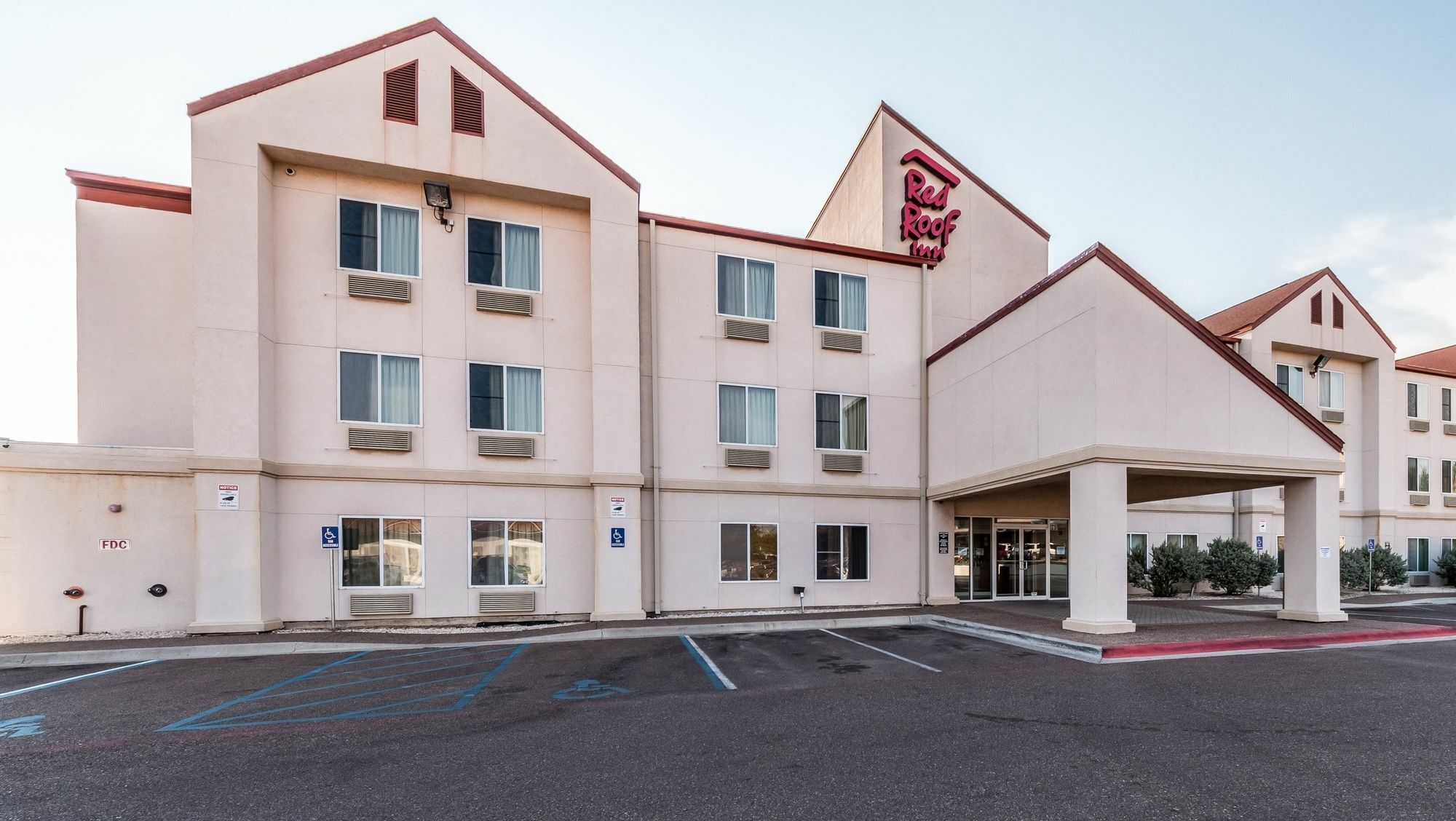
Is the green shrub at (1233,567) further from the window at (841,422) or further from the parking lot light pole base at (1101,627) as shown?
the window at (841,422)

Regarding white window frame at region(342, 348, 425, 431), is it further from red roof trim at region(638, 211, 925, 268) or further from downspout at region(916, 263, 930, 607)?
downspout at region(916, 263, 930, 607)

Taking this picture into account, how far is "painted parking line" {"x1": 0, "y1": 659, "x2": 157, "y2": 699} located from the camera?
816cm

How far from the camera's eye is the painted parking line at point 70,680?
26.8 ft

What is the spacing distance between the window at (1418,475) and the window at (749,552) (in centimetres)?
2672

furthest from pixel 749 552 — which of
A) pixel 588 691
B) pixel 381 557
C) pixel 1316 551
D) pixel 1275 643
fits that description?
pixel 1316 551

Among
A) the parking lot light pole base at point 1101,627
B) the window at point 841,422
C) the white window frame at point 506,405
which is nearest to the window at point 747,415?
the window at point 841,422

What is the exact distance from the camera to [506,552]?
13.5m

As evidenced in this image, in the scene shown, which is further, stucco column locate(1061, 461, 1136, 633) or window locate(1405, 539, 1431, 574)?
window locate(1405, 539, 1431, 574)

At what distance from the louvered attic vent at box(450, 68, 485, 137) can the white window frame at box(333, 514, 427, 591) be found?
8533mm

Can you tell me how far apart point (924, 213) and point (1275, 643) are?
13240 mm

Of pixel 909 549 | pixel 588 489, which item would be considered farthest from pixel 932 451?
pixel 588 489

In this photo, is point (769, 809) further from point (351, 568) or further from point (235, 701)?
point (351, 568)

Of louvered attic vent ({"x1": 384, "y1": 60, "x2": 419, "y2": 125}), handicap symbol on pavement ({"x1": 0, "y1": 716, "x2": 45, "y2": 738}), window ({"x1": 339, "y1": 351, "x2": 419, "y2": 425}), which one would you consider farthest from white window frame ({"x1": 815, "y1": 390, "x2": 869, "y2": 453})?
handicap symbol on pavement ({"x1": 0, "y1": 716, "x2": 45, "y2": 738})

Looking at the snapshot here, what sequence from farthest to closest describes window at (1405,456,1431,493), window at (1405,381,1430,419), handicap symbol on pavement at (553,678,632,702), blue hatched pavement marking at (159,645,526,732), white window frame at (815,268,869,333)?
1. window at (1405,381,1430,419)
2. window at (1405,456,1431,493)
3. white window frame at (815,268,869,333)
4. handicap symbol on pavement at (553,678,632,702)
5. blue hatched pavement marking at (159,645,526,732)
